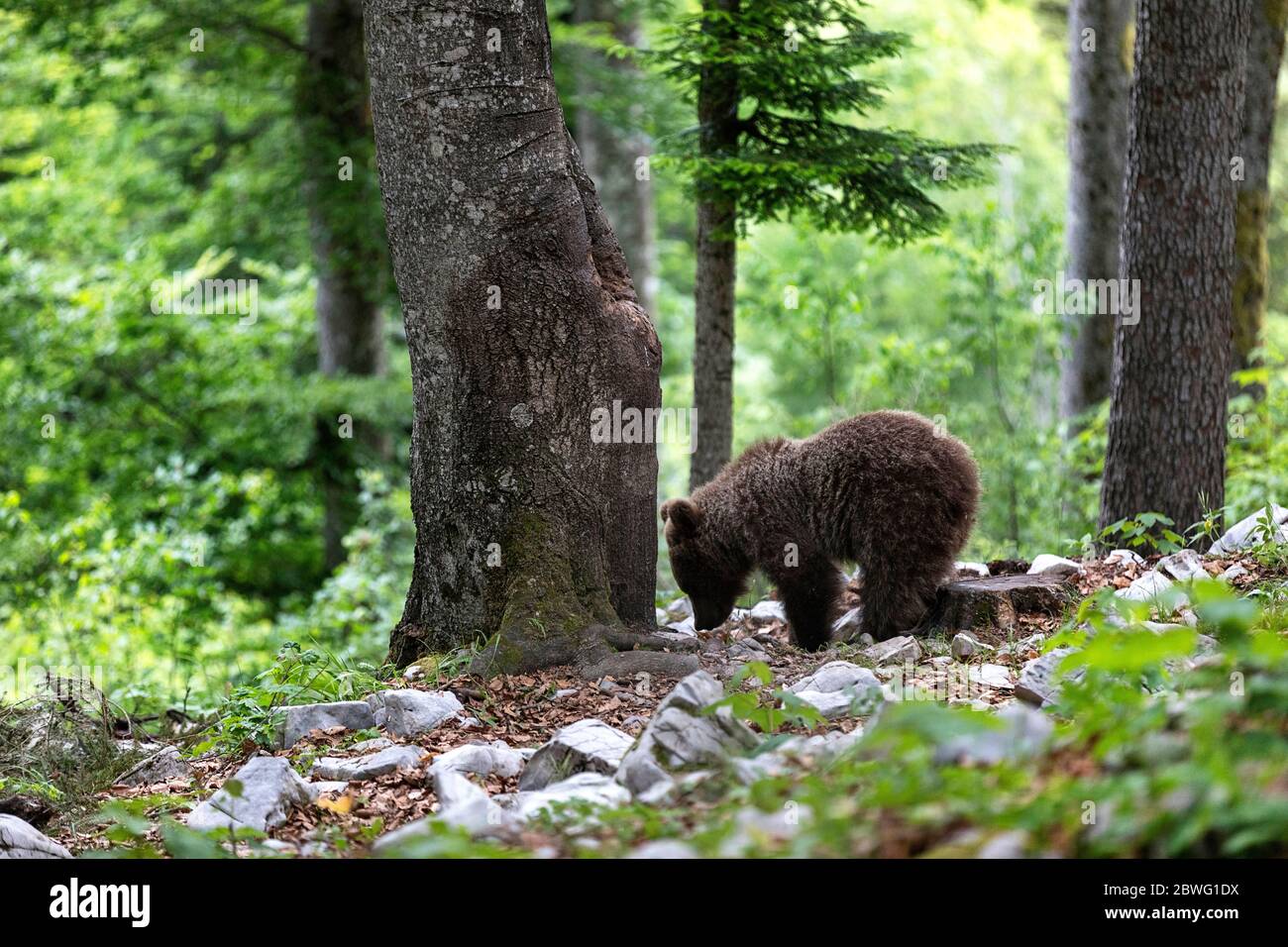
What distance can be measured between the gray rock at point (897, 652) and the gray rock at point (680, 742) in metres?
2.14

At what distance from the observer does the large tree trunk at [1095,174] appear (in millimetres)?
12336

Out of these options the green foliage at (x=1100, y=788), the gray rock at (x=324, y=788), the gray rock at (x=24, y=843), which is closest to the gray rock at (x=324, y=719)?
the gray rock at (x=324, y=788)

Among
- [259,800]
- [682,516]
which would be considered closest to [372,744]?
[259,800]

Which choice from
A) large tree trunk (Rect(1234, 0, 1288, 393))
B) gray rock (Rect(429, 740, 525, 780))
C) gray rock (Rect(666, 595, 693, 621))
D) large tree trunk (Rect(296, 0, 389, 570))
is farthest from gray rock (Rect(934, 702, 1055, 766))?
large tree trunk (Rect(296, 0, 389, 570))

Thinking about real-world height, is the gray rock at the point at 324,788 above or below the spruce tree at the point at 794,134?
below

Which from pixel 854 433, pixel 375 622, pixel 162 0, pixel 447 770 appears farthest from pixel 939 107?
pixel 447 770

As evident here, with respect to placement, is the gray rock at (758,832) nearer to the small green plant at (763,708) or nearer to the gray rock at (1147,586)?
the small green plant at (763,708)

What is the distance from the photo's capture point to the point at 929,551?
23.2 ft

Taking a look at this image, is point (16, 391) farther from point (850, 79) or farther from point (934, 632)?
point (934, 632)

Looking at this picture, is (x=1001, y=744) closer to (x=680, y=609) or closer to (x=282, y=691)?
(x=282, y=691)

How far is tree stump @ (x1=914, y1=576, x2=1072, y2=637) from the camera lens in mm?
6836

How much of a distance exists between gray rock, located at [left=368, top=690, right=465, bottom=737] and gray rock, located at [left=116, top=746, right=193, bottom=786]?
0.97 m

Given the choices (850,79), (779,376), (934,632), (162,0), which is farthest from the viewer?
(779,376)
